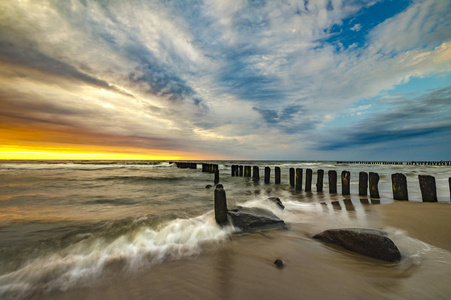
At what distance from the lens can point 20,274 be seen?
2680 millimetres

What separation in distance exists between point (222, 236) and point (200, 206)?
10.9 ft

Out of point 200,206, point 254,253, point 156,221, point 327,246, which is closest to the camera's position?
point 254,253

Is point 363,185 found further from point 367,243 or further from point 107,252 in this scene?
point 107,252

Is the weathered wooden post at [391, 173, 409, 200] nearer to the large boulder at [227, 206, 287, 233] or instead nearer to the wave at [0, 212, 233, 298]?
the large boulder at [227, 206, 287, 233]

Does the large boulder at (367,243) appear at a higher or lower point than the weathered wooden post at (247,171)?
lower

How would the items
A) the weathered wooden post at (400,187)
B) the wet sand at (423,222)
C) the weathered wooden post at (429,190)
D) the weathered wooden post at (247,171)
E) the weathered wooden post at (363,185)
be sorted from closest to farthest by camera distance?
the wet sand at (423,222), the weathered wooden post at (429,190), the weathered wooden post at (400,187), the weathered wooden post at (363,185), the weathered wooden post at (247,171)

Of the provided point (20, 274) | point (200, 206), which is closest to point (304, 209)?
point (200, 206)

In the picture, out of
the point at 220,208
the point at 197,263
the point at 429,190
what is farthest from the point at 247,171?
the point at 197,263

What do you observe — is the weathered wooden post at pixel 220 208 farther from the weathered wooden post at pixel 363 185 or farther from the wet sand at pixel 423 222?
the weathered wooden post at pixel 363 185

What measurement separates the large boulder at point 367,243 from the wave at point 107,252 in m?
2.07

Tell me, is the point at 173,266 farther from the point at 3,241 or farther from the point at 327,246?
the point at 3,241

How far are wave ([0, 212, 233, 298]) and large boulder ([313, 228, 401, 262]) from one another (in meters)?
2.07

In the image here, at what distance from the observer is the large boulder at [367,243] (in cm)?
280

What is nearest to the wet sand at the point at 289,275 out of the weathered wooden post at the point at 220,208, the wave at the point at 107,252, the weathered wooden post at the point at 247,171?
the wave at the point at 107,252
